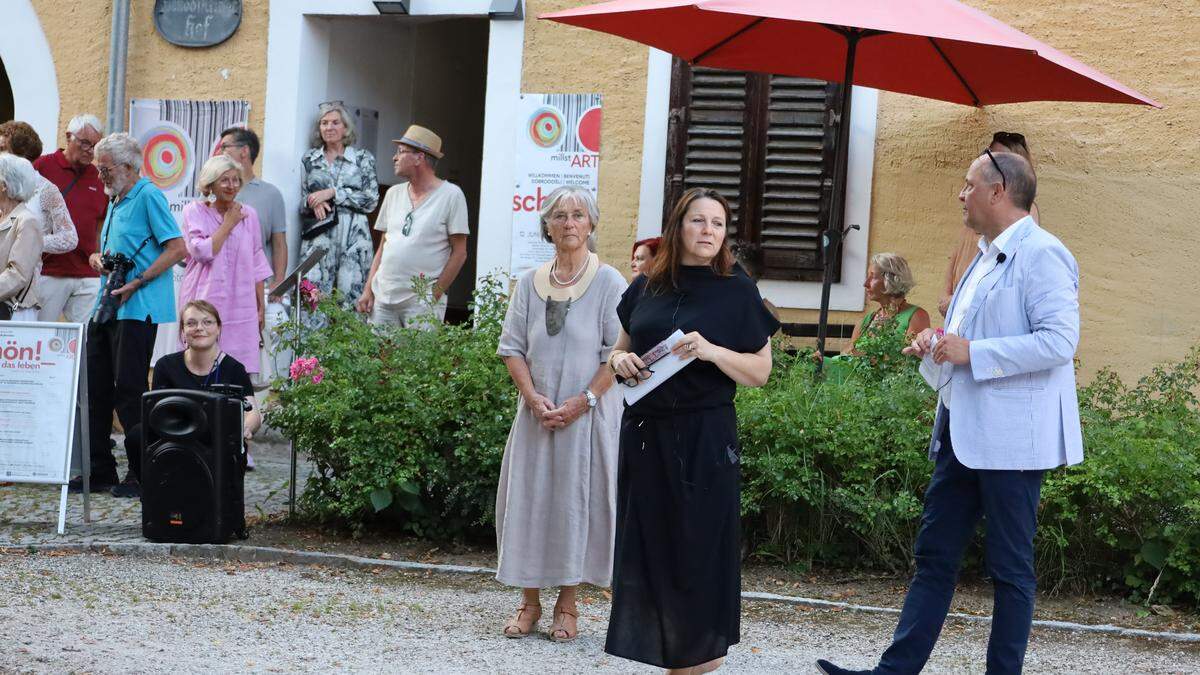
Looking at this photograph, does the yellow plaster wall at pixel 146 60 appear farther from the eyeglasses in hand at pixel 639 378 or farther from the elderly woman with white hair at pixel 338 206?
the eyeglasses in hand at pixel 639 378

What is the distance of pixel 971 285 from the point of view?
16.1ft

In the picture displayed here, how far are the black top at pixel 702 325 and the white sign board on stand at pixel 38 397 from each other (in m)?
3.80

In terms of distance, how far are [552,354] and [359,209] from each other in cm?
498

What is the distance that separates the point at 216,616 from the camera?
19.4 feet

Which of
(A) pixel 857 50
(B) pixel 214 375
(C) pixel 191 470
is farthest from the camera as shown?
(A) pixel 857 50

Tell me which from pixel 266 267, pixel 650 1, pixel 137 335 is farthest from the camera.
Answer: pixel 266 267

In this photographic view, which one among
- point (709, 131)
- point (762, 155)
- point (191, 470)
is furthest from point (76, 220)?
point (762, 155)

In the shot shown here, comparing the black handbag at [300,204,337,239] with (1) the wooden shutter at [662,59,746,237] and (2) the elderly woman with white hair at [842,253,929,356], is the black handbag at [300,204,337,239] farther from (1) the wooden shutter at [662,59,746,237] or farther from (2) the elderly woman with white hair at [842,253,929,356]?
(2) the elderly woman with white hair at [842,253,929,356]

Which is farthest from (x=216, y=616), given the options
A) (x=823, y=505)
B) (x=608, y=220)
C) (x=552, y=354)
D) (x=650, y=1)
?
(x=608, y=220)

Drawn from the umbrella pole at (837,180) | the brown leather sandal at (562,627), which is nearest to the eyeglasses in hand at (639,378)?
the brown leather sandal at (562,627)

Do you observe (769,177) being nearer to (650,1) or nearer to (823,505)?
(650,1)

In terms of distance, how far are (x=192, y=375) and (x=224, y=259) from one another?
4.17 feet

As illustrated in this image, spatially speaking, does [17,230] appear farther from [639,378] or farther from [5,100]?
[5,100]

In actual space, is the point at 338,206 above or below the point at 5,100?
below
